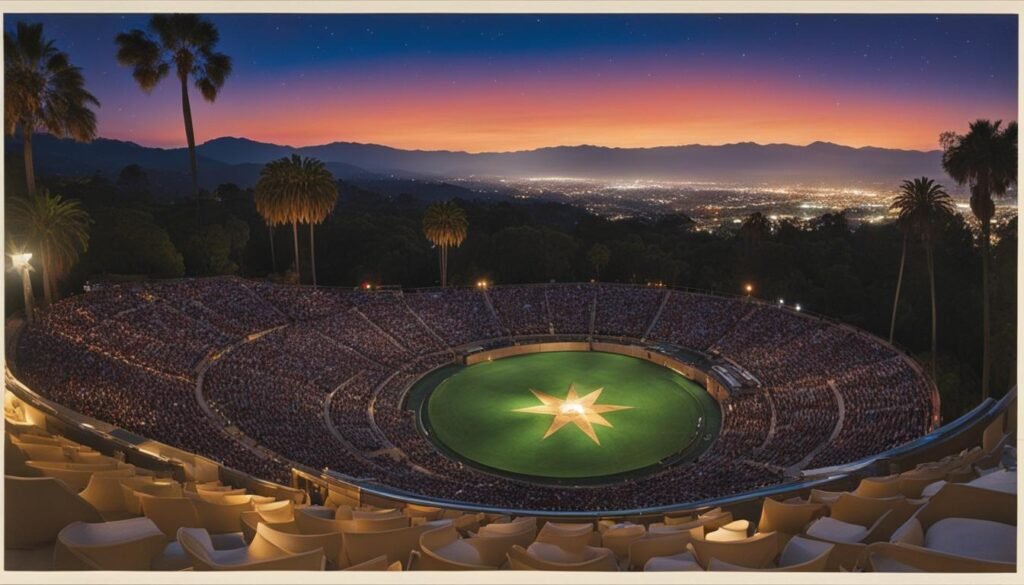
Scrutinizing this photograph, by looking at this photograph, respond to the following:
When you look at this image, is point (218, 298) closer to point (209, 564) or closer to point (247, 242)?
point (247, 242)

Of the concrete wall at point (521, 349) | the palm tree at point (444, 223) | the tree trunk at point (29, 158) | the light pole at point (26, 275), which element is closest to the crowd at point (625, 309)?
the concrete wall at point (521, 349)

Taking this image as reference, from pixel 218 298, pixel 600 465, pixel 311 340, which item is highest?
pixel 218 298

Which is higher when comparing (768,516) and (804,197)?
(804,197)

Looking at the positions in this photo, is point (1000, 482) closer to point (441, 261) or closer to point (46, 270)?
point (46, 270)

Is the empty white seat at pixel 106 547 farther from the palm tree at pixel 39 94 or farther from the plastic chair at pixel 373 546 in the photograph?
the palm tree at pixel 39 94

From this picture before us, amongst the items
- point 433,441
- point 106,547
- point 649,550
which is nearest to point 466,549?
point 649,550

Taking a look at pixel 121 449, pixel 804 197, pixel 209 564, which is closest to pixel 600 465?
pixel 121 449
